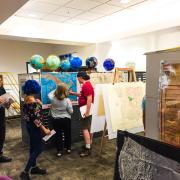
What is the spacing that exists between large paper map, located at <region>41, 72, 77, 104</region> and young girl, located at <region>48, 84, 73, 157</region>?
0.23 m

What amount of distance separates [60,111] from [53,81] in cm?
70

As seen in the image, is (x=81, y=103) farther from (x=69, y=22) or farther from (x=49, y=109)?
(x=69, y=22)

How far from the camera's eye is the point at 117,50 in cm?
615

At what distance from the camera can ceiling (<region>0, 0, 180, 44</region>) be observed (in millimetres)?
4434

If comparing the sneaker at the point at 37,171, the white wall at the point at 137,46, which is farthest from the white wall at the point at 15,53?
the sneaker at the point at 37,171

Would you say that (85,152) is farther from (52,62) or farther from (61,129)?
(52,62)

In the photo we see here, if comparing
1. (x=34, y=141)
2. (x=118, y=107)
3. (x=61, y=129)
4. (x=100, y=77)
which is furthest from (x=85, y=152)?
(x=100, y=77)

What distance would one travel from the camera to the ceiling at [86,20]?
4.43 metres

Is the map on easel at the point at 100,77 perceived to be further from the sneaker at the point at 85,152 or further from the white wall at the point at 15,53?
the white wall at the point at 15,53

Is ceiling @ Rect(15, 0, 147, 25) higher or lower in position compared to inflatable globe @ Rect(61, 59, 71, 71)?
higher

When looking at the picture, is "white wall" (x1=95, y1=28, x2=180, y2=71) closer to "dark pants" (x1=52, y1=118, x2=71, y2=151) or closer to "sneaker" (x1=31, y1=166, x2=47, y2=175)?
"dark pants" (x1=52, y1=118, x2=71, y2=151)

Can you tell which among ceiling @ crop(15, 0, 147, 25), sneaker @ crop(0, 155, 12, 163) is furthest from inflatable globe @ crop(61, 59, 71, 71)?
sneaker @ crop(0, 155, 12, 163)

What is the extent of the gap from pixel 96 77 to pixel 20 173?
238 centimetres

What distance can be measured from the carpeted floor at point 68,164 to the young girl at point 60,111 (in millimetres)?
273
